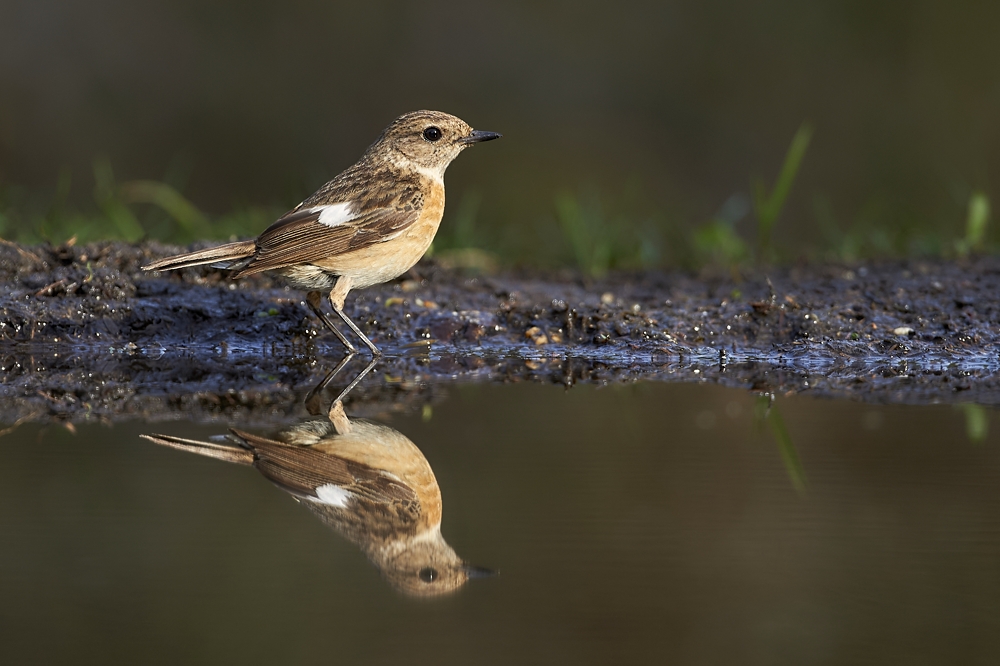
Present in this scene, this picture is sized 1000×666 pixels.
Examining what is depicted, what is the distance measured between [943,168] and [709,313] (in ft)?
31.6

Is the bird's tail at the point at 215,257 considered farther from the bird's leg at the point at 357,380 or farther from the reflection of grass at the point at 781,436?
the reflection of grass at the point at 781,436

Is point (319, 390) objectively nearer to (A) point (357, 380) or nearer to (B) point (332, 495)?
(A) point (357, 380)

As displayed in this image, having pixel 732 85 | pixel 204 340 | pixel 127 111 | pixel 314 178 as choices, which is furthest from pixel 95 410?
pixel 732 85

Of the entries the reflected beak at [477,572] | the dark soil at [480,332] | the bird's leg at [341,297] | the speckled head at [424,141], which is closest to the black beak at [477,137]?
the speckled head at [424,141]

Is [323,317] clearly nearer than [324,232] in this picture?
No

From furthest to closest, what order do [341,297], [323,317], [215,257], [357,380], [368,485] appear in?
[323,317]
[341,297]
[215,257]
[357,380]
[368,485]

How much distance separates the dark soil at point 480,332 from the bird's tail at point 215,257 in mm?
491

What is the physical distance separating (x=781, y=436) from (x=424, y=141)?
12.0 feet

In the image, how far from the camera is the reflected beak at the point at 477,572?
10.3 ft

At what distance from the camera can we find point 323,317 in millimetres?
6891

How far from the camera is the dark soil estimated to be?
5906mm

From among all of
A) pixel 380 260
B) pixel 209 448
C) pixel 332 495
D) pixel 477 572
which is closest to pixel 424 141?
pixel 380 260

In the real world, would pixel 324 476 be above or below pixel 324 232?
below

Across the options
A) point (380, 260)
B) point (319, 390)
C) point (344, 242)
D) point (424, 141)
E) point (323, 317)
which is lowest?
point (319, 390)
